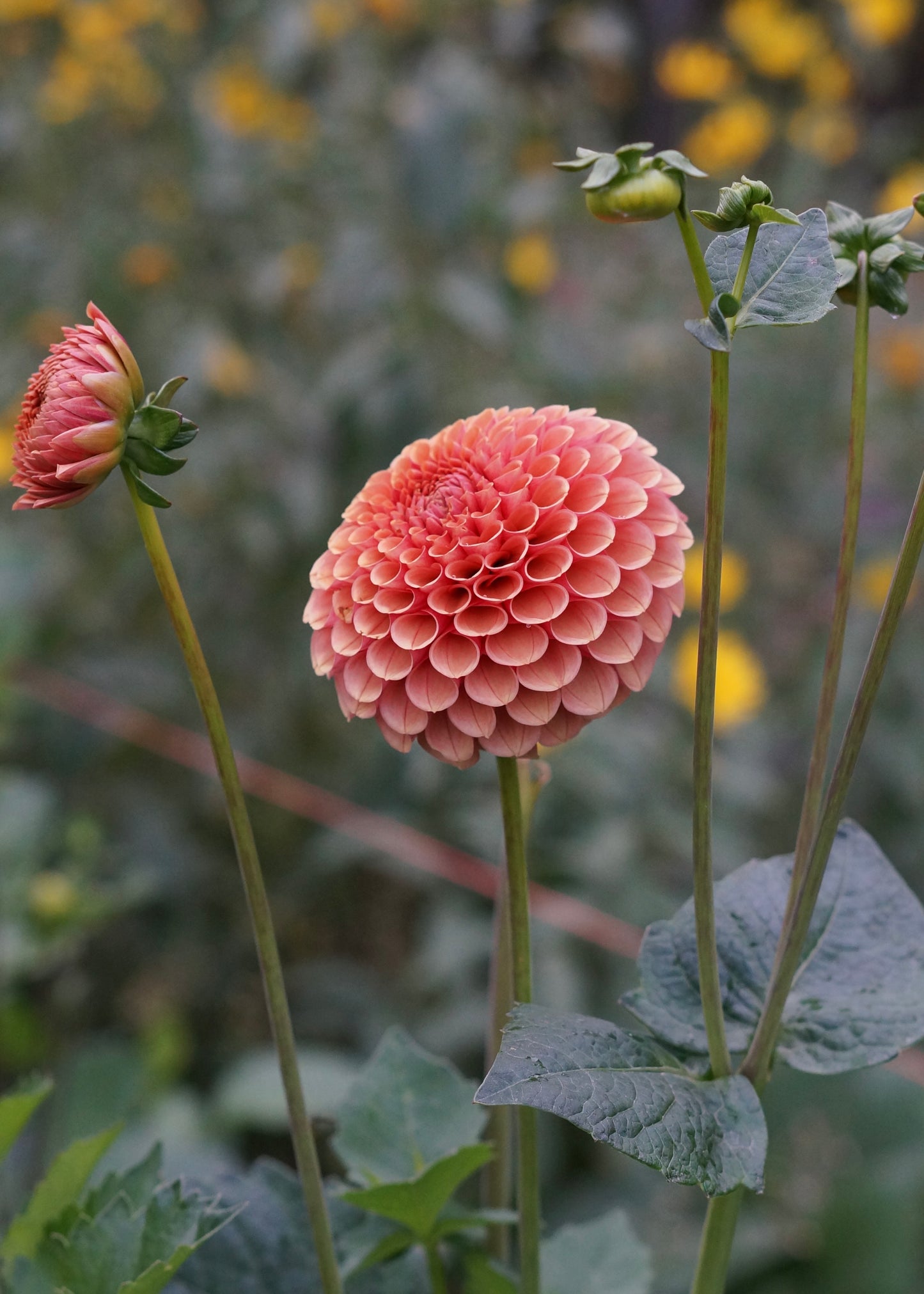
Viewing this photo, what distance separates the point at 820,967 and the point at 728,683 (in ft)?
2.67

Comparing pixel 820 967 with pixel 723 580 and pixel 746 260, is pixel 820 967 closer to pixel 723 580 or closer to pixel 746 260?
pixel 746 260

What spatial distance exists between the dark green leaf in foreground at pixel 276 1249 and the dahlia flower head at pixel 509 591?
183 millimetres

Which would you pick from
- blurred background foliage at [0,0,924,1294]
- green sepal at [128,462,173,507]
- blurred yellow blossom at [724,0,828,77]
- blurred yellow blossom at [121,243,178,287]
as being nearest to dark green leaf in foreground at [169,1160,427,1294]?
green sepal at [128,462,173,507]

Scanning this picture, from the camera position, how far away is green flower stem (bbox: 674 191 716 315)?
0.83 ft

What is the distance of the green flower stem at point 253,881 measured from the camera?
11.0 inches

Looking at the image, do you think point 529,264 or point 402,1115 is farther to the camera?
point 529,264

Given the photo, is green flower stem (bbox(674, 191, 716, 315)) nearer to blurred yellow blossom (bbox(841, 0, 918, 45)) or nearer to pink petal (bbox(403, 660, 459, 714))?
pink petal (bbox(403, 660, 459, 714))

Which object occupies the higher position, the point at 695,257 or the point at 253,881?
the point at 695,257

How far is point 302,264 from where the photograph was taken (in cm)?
137

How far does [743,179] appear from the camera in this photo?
256 mm

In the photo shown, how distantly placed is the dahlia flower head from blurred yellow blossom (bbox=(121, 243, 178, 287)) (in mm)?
1139

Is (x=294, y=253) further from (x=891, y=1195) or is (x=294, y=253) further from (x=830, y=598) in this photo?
(x=891, y=1195)

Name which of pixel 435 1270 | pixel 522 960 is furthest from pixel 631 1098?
pixel 435 1270

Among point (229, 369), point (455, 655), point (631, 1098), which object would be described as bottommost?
point (631, 1098)
